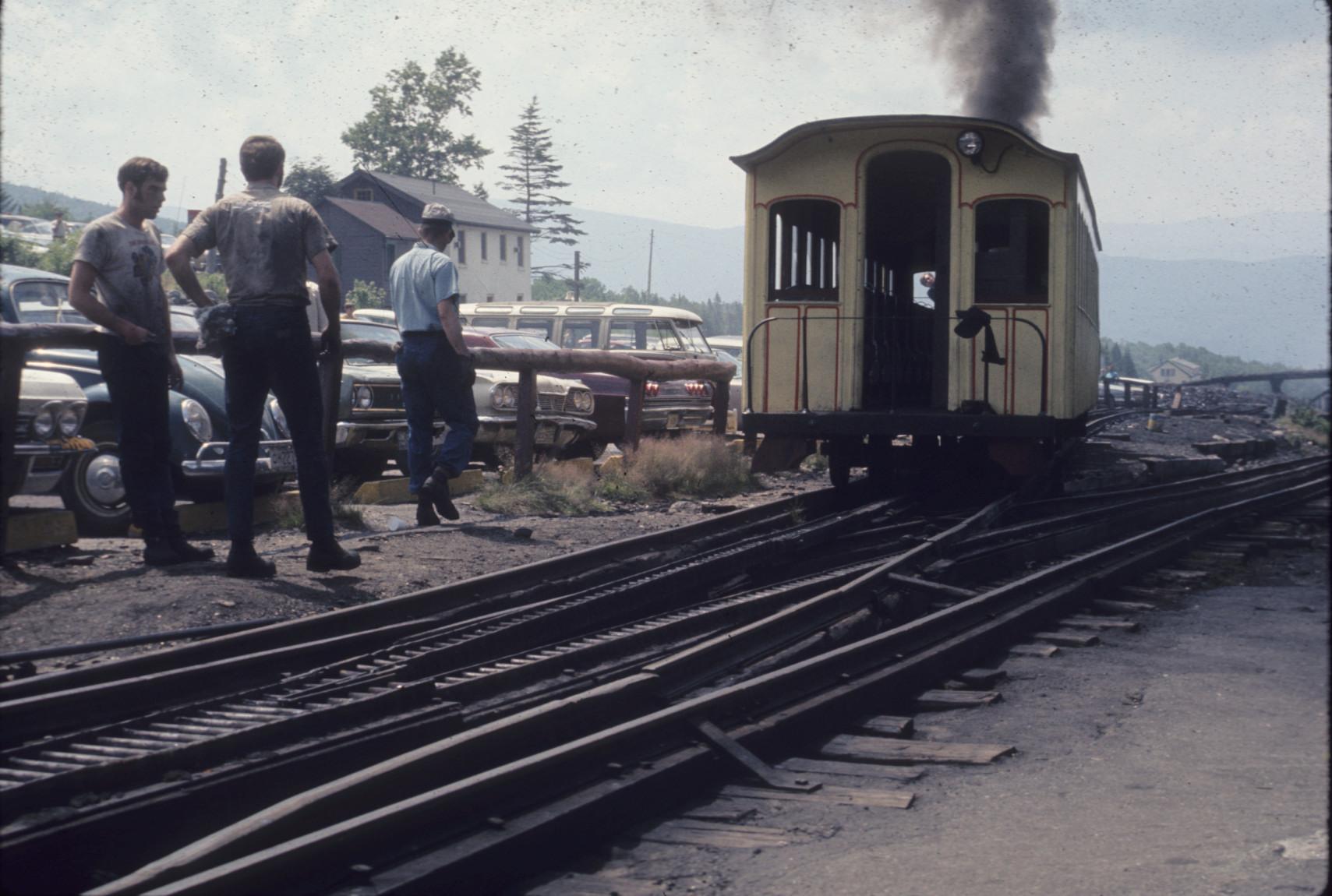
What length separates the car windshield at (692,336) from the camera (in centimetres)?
1780

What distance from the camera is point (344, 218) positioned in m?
58.6

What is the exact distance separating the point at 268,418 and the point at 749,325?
4.58m

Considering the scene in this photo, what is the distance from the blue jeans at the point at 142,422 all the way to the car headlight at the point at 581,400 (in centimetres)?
661

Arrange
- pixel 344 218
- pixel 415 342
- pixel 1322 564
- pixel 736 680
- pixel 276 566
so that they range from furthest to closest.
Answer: pixel 344 218
pixel 415 342
pixel 276 566
pixel 736 680
pixel 1322 564

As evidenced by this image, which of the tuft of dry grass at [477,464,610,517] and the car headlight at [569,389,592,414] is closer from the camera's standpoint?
the tuft of dry grass at [477,464,610,517]

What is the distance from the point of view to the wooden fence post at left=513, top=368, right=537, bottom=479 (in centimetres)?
1134

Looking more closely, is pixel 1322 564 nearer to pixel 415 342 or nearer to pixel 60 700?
pixel 60 700

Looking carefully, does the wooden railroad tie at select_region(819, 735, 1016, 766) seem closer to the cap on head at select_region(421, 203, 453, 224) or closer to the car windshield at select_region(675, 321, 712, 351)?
the cap on head at select_region(421, 203, 453, 224)

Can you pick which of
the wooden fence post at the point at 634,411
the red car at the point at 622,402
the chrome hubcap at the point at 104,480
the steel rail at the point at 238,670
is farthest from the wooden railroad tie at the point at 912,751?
the red car at the point at 622,402

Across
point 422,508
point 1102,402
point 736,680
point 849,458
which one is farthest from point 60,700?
point 1102,402

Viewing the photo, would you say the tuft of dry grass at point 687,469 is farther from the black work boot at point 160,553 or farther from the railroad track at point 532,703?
the black work boot at point 160,553

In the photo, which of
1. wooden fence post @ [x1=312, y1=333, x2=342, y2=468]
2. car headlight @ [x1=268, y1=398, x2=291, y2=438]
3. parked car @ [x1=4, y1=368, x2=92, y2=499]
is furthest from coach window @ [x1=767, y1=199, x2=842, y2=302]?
→ parked car @ [x1=4, y1=368, x2=92, y2=499]

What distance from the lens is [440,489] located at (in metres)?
9.01

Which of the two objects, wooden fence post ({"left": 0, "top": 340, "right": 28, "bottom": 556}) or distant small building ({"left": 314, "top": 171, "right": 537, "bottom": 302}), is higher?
distant small building ({"left": 314, "top": 171, "right": 537, "bottom": 302})
